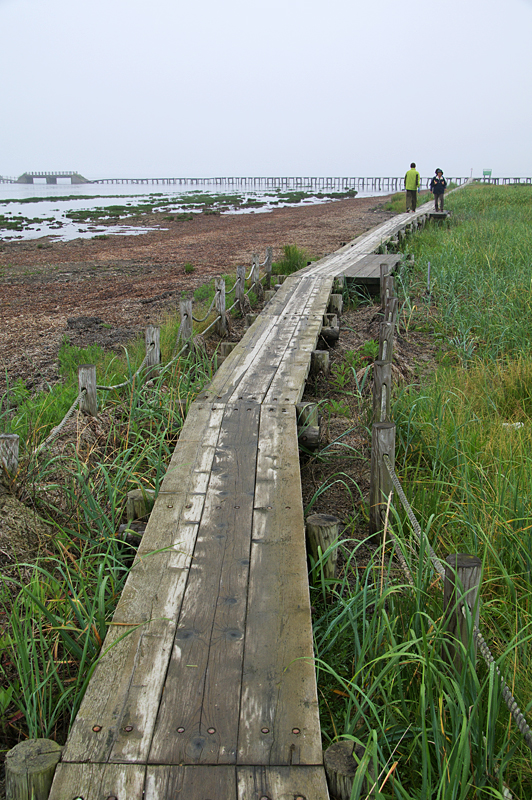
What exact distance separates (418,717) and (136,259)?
1748 cm

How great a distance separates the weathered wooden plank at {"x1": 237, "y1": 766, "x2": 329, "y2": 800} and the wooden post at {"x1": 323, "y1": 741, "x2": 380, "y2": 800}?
0.12 feet

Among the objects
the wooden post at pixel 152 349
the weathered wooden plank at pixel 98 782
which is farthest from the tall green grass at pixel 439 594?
the wooden post at pixel 152 349

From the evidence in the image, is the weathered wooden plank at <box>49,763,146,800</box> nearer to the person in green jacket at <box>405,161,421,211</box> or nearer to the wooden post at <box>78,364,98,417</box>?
the wooden post at <box>78,364,98,417</box>

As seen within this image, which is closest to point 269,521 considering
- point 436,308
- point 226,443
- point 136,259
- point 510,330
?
point 226,443

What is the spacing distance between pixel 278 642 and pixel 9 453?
1798mm

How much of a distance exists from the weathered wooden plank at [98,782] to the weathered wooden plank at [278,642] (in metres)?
0.30

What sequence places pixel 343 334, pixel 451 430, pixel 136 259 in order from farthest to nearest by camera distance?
pixel 136 259
pixel 343 334
pixel 451 430

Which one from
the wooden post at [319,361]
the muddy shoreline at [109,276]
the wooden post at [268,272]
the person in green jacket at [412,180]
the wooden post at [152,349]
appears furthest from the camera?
the person in green jacket at [412,180]

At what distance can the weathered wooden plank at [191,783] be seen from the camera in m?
1.73

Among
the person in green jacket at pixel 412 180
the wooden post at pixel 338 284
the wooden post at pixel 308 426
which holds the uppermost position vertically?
the person in green jacket at pixel 412 180

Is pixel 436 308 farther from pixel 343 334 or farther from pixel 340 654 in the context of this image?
pixel 340 654

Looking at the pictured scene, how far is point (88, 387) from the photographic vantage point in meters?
4.43

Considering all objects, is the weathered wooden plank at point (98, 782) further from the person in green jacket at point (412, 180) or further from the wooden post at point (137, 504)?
the person in green jacket at point (412, 180)

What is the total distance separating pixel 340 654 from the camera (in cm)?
263
